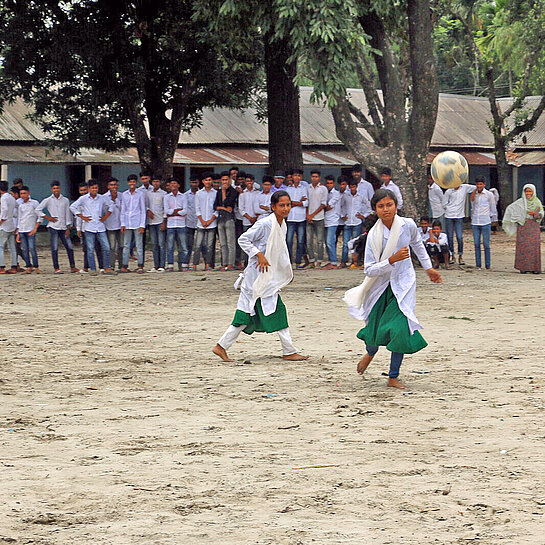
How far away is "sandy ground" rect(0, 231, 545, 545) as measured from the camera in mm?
4418

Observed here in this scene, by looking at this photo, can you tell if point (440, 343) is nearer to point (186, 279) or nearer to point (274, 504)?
point (274, 504)

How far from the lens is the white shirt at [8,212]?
1792 centimetres

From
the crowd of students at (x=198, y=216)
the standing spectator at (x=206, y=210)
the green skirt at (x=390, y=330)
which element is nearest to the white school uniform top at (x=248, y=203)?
the crowd of students at (x=198, y=216)

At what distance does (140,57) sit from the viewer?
72.8ft

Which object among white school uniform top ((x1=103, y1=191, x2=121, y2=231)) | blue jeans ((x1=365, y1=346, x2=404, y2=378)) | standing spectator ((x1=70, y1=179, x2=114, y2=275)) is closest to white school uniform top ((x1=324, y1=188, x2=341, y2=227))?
white school uniform top ((x1=103, y1=191, x2=121, y2=231))

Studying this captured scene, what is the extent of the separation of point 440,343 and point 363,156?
32.0ft

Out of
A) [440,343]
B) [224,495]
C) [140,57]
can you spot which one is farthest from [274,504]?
[140,57]

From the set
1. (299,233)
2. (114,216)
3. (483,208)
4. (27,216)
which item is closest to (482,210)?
(483,208)

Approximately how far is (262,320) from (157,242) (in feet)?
32.6

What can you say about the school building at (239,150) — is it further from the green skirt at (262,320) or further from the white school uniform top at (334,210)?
the green skirt at (262,320)

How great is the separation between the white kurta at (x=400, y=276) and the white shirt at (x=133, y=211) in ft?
34.9

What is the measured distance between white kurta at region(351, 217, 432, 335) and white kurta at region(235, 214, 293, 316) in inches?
52.7

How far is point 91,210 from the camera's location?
58.2ft

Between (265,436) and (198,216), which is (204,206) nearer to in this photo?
(198,216)
